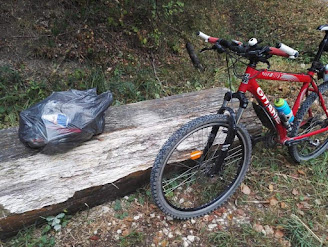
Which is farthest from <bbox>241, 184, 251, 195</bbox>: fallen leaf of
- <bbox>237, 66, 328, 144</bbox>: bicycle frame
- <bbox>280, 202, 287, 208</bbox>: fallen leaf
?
<bbox>237, 66, 328, 144</bbox>: bicycle frame

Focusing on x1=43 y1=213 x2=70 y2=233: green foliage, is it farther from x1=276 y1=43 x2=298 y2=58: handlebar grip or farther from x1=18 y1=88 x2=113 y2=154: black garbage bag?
x1=276 y1=43 x2=298 y2=58: handlebar grip

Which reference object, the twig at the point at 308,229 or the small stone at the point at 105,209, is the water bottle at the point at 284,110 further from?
the small stone at the point at 105,209

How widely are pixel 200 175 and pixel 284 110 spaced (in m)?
1.00

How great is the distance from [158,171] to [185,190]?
772 millimetres

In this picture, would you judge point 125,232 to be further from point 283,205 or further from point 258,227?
point 283,205

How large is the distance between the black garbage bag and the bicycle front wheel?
0.81 metres

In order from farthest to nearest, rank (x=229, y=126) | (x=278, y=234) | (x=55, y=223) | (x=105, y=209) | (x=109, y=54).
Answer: (x=109, y=54)
(x=105, y=209)
(x=278, y=234)
(x=55, y=223)
(x=229, y=126)

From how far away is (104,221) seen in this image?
8.00 feet

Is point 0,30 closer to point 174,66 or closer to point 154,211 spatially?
point 174,66

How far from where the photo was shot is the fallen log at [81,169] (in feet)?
7.13

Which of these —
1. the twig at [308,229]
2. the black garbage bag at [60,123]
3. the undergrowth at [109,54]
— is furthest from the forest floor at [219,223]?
the undergrowth at [109,54]

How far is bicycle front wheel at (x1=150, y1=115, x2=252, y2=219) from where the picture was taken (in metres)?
2.34

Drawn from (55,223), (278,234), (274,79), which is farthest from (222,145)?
(55,223)

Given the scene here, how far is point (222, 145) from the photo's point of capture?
91.9 inches
